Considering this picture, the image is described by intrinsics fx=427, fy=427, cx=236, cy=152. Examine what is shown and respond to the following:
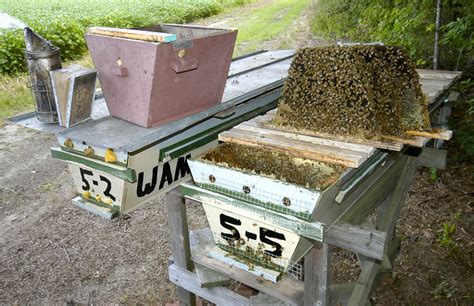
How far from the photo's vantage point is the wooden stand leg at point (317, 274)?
2.39 m

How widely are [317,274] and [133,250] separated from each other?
2.83 meters

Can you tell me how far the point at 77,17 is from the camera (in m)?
16.6

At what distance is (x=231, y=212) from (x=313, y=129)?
0.66 meters

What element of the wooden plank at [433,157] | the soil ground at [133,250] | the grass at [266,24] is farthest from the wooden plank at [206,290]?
the grass at [266,24]

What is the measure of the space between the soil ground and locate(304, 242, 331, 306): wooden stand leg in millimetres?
1672

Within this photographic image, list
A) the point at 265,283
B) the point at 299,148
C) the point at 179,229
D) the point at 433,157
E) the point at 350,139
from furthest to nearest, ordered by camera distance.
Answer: the point at 433,157 → the point at 179,229 → the point at 265,283 → the point at 350,139 → the point at 299,148

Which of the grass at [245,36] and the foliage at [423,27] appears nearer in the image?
the foliage at [423,27]

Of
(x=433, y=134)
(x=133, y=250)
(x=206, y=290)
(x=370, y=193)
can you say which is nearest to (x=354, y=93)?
(x=433, y=134)

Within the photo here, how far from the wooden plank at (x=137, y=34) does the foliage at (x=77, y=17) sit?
914 centimetres

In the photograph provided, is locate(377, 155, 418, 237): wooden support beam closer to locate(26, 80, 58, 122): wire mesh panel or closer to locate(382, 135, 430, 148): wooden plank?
locate(382, 135, 430, 148): wooden plank

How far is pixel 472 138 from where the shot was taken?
5.15m

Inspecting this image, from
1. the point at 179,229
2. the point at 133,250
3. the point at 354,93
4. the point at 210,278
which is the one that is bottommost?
the point at 133,250

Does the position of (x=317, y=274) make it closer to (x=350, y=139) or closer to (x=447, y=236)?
(x=350, y=139)

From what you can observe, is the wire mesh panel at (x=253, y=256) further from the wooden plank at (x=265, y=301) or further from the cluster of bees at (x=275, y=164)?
the wooden plank at (x=265, y=301)
